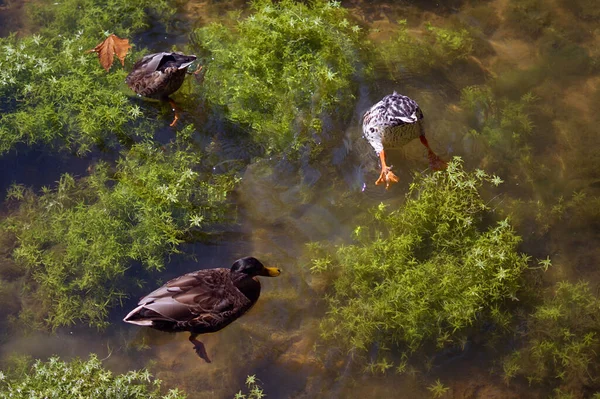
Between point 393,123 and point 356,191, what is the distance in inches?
41.0

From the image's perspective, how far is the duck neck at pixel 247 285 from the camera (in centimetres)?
584

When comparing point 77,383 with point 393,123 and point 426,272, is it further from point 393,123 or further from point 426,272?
point 393,123

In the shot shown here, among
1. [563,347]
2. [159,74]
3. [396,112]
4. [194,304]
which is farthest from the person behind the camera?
[159,74]

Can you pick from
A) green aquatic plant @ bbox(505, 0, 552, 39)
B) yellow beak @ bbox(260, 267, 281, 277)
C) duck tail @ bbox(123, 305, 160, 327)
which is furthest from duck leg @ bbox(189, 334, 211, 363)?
green aquatic plant @ bbox(505, 0, 552, 39)

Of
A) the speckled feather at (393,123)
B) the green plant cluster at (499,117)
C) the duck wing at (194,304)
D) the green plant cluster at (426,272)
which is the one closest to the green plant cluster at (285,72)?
the speckled feather at (393,123)

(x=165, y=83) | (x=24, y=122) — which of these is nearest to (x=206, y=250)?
(x=165, y=83)

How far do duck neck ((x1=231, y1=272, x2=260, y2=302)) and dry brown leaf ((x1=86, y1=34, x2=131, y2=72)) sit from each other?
324 cm

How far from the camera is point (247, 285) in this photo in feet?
19.4

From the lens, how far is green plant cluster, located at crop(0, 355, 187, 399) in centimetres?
549

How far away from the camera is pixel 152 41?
25.0 ft

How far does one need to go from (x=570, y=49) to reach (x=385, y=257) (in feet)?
13.6

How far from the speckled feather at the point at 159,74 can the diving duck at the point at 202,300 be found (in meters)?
2.24

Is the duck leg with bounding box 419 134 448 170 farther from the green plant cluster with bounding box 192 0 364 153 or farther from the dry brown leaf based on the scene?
the dry brown leaf

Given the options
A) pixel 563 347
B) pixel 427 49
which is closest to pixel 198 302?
pixel 563 347
